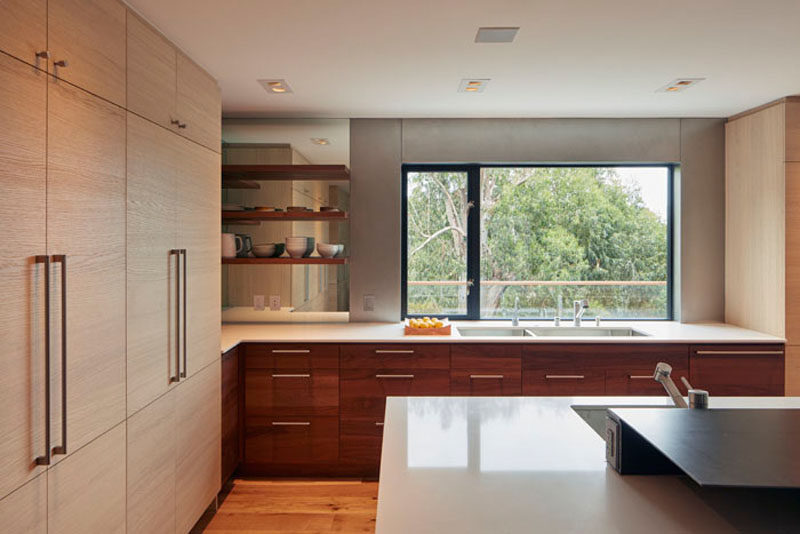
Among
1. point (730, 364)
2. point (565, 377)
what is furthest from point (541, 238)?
point (730, 364)

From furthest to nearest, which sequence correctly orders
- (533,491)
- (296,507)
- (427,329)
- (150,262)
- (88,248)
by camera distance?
(427,329), (296,507), (150,262), (88,248), (533,491)

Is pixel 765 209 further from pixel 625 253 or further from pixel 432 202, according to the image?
pixel 432 202

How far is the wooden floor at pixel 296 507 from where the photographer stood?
297 centimetres

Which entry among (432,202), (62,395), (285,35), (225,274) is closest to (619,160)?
(432,202)

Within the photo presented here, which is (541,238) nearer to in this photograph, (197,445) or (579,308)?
(579,308)

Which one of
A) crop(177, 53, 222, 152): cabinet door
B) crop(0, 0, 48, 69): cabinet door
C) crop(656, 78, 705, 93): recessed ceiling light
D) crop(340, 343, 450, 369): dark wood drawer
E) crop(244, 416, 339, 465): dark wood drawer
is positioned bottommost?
crop(244, 416, 339, 465): dark wood drawer

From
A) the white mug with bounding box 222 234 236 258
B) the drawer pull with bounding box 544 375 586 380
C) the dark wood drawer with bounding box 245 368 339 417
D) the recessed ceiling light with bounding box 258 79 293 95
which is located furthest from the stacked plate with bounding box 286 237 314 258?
the drawer pull with bounding box 544 375 586 380

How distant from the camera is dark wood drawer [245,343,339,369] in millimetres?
3500

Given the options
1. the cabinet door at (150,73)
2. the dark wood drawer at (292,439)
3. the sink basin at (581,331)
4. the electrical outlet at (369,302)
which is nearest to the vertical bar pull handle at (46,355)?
the cabinet door at (150,73)

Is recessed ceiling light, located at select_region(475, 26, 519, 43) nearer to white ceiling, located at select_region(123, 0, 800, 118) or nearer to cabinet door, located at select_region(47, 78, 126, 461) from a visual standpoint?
white ceiling, located at select_region(123, 0, 800, 118)

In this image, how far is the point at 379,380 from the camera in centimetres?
351

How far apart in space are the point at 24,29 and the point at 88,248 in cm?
64

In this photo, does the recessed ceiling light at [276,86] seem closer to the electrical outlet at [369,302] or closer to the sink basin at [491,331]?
the electrical outlet at [369,302]

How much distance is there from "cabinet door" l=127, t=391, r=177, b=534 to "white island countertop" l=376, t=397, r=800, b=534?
1042 mm
